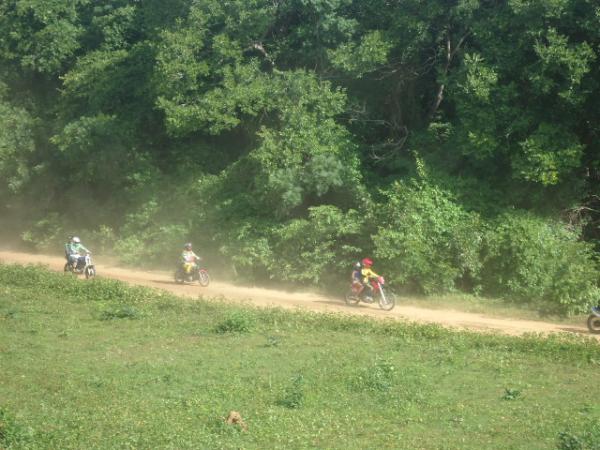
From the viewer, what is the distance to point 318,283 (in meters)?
22.6

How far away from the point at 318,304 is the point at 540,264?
580cm

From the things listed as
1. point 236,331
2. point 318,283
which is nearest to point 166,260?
point 318,283

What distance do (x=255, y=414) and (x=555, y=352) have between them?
645 cm

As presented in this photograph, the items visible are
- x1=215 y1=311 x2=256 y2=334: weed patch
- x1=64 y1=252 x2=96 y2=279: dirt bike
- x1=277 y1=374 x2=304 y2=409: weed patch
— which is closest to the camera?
x1=277 y1=374 x2=304 y2=409: weed patch

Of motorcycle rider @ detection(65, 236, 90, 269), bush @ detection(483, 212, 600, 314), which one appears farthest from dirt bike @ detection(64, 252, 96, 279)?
bush @ detection(483, 212, 600, 314)

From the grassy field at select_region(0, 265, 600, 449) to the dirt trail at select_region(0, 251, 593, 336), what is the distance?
2.04 m

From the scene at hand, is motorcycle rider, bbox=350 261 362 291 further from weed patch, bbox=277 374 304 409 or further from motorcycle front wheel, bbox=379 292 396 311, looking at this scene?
weed patch, bbox=277 374 304 409

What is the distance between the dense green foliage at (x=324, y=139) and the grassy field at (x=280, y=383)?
5.25m

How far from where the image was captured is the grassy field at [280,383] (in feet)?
29.9

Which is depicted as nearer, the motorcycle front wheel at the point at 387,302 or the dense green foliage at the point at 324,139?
the motorcycle front wheel at the point at 387,302

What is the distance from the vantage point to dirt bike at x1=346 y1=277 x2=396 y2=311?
64.8 feet

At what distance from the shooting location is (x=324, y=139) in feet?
79.4

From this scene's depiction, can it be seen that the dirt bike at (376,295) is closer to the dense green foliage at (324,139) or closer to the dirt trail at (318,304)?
the dirt trail at (318,304)

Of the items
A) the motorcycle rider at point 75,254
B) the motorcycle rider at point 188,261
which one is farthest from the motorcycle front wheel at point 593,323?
the motorcycle rider at point 75,254
